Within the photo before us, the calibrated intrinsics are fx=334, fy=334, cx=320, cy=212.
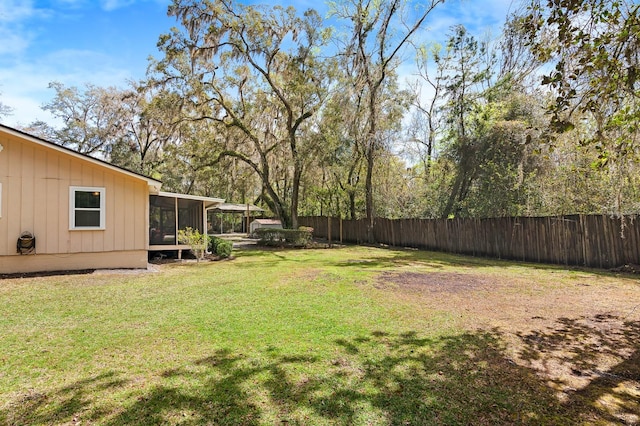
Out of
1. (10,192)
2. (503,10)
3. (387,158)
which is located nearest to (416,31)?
(387,158)

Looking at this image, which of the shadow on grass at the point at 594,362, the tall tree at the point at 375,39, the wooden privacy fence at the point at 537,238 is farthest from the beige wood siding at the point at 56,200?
the wooden privacy fence at the point at 537,238

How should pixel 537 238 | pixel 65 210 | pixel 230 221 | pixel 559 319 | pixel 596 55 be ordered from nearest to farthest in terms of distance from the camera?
pixel 596 55 → pixel 559 319 → pixel 65 210 → pixel 537 238 → pixel 230 221

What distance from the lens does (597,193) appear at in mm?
9977

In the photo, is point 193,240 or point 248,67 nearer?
point 193,240

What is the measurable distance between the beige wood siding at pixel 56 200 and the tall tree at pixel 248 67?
880 centimetres

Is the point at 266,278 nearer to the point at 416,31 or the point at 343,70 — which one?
the point at 343,70

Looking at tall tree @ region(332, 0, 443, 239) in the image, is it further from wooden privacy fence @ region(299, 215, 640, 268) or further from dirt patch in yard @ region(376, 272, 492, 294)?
dirt patch in yard @ region(376, 272, 492, 294)

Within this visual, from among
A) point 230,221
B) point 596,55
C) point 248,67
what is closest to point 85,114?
point 248,67

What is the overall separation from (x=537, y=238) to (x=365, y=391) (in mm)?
10467

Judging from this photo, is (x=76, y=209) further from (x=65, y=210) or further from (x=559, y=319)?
(x=559, y=319)

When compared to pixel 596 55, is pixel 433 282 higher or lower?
lower

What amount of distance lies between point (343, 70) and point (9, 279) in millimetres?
15067

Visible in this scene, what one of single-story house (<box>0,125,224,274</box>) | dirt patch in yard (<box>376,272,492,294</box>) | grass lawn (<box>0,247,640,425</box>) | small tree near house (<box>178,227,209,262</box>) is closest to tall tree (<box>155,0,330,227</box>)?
small tree near house (<box>178,227,209,262</box>)

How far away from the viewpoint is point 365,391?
2.81m
